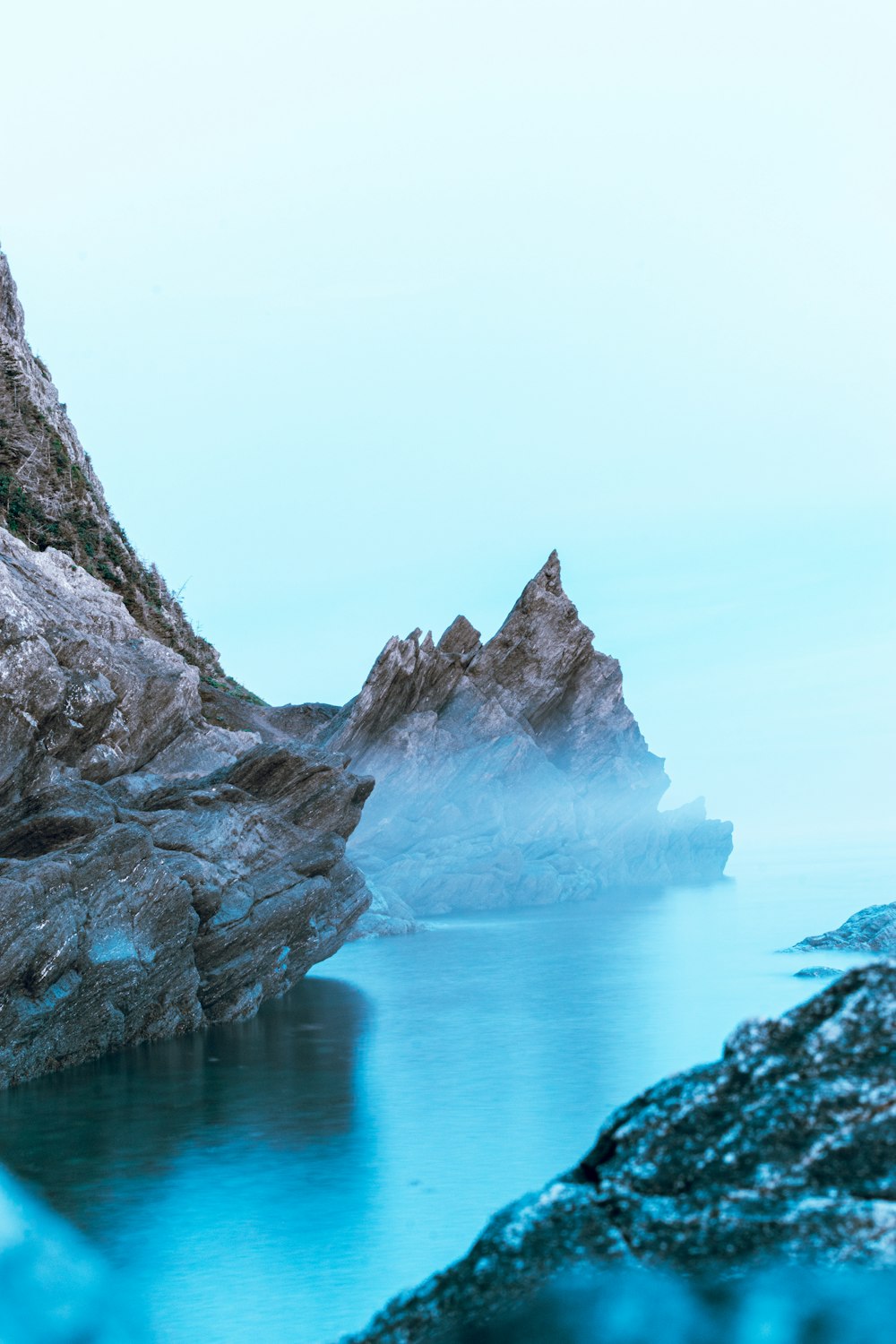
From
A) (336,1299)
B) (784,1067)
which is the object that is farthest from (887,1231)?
(336,1299)

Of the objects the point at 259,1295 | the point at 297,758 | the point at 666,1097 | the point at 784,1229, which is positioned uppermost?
the point at 297,758

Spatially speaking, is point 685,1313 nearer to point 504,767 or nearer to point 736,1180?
point 736,1180

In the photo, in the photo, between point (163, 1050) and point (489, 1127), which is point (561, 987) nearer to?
point (163, 1050)

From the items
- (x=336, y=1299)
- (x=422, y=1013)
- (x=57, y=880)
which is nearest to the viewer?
(x=336, y=1299)

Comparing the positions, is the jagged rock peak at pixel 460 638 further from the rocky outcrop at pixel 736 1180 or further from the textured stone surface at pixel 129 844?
the rocky outcrop at pixel 736 1180

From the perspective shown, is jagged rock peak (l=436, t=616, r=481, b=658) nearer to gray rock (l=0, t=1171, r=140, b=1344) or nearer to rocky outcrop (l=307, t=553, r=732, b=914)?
rocky outcrop (l=307, t=553, r=732, b=914)

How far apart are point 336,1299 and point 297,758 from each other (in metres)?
24.4

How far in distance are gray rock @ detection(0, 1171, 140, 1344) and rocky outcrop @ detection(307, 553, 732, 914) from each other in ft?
172

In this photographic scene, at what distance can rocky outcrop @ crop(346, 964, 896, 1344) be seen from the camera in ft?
27.7

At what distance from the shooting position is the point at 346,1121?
22.0 meters

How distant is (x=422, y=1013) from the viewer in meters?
34.2

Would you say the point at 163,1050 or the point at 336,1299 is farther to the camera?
the point at 163,1050

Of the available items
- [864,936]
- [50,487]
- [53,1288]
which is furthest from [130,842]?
[50,487]

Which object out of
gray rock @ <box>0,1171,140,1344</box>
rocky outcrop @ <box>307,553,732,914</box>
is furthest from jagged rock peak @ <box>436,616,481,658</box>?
gray rock @ <box>0,1171,140,1344</box>
